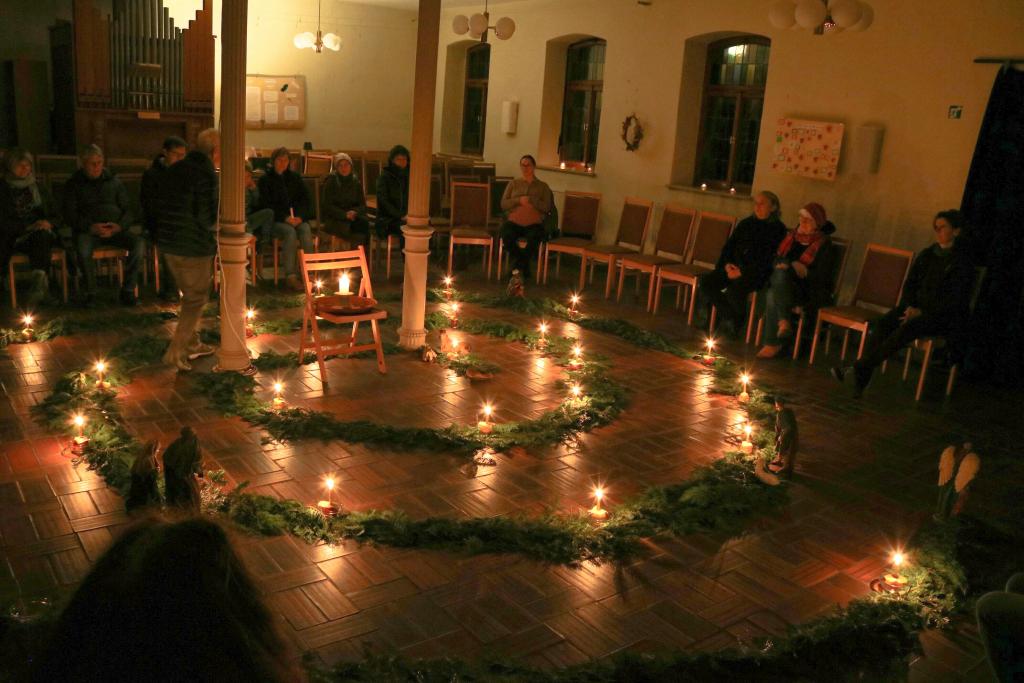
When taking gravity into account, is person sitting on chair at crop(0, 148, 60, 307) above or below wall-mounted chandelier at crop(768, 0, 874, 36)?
below

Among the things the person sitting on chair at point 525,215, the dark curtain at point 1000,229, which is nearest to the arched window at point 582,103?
the person sitting on chair at point 525,215

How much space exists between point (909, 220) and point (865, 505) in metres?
4.16

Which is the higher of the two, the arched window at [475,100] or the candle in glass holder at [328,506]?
the arched window at [475,100]

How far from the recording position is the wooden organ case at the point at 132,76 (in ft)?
36.3

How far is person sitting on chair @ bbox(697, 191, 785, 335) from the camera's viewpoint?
8.31 meters

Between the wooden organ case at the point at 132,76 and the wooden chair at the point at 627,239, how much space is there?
5.40 metres

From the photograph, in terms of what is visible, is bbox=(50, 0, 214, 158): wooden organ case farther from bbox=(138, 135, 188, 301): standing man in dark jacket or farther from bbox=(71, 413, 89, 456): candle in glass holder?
bbox=(71, 413, 89, 456): candle in glass holder

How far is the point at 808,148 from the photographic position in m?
9.09

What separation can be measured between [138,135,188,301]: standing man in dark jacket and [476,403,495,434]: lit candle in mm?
3260

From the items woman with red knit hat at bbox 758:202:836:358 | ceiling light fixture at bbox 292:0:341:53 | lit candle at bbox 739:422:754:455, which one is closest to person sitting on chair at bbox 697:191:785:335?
woman with red knit hat at bbox 758:202:836:358

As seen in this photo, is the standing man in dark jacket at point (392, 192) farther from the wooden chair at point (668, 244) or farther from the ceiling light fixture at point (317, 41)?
the ceiling light fixture at point (317, 41)

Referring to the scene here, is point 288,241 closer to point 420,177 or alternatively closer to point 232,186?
point 420,177

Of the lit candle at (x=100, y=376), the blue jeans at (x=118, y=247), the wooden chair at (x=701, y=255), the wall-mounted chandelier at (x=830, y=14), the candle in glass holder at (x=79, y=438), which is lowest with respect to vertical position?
the candle in glass holder at (x=79, y=438)

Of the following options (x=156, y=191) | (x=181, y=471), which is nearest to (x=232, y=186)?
(x=156, y=191)
